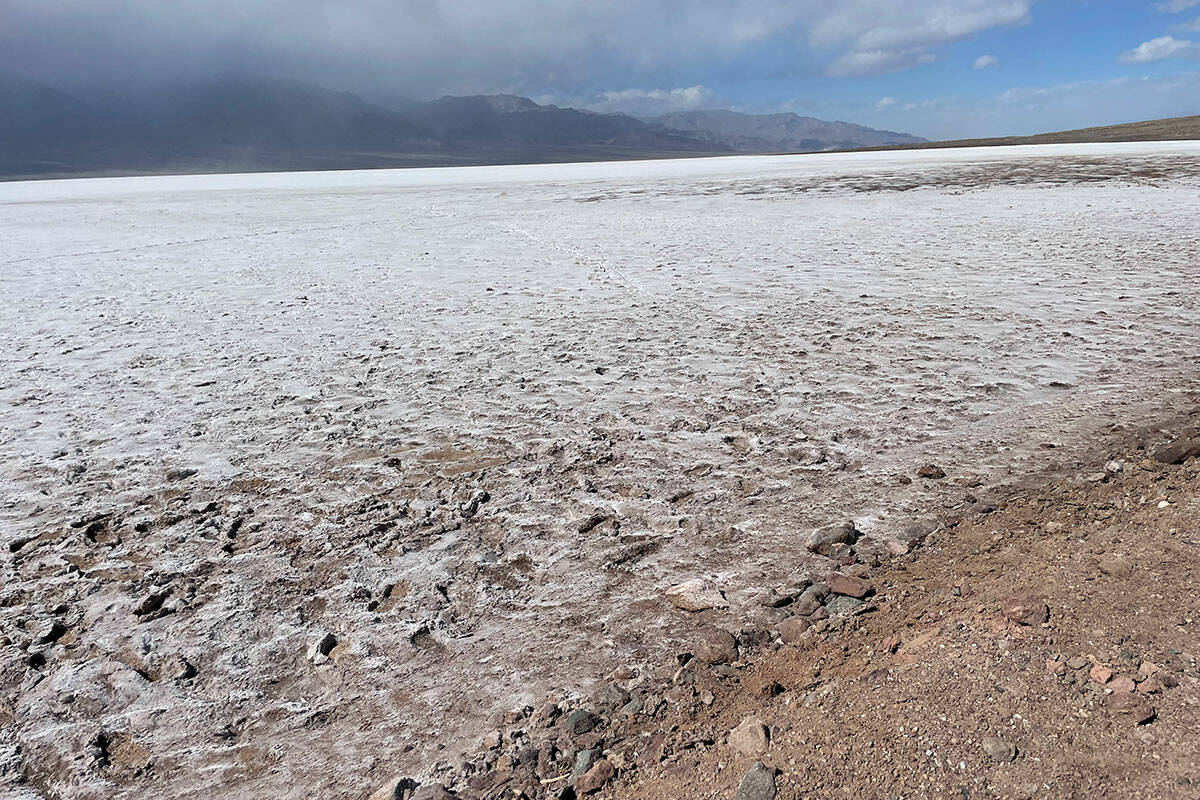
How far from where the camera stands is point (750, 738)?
6.10 feet

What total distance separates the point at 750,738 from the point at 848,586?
868 millimetres

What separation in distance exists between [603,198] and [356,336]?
13609mm

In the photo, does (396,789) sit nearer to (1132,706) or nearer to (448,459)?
(1132,706)

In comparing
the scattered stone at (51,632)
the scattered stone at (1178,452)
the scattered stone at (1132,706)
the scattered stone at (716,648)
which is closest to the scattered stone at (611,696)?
the scattered stone at (716,648)

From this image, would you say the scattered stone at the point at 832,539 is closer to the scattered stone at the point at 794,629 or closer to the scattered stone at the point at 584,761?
the scattered stone at the point at 794,629

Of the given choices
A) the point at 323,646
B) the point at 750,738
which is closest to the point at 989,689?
the point at 750,738

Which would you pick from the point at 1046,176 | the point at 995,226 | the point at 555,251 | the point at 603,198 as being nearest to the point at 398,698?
the point at 555,251

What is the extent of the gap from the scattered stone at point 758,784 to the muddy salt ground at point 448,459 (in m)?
0.60

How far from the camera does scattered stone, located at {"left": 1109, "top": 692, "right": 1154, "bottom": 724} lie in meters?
1.68

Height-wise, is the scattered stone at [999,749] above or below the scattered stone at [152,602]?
above

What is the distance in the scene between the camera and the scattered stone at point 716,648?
2.26 metres

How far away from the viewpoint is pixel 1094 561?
7.94ft

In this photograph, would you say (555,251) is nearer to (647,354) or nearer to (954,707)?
(647,354)

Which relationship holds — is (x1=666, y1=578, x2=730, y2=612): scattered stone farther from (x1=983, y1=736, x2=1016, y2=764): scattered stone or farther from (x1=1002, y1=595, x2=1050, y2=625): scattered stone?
(x1=983, y1=736, x2=1016, y2=764): scattered stone
